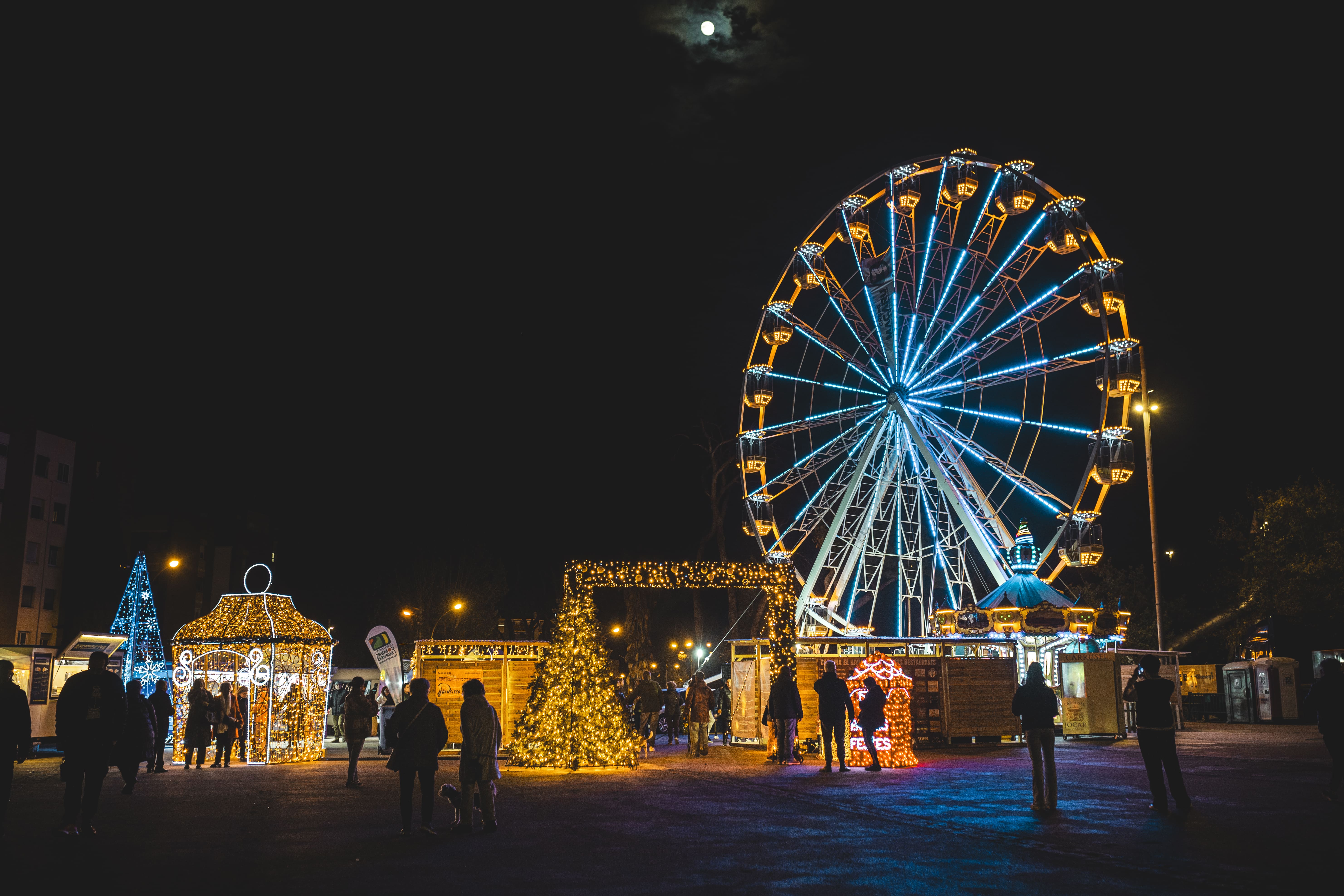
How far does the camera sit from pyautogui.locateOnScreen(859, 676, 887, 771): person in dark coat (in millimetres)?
17609

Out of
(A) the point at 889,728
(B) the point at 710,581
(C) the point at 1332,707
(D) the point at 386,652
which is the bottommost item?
(A) the point at 889,728

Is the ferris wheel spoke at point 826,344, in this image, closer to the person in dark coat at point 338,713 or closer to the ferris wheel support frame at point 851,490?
the ferris wheel support frame at point 851,490

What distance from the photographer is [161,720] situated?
2028 cm

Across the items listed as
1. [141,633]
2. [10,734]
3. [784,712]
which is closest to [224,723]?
[141,633]

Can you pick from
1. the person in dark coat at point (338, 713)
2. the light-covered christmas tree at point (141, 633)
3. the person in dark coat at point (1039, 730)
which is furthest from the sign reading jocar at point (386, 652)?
the person in dark coat at point (1039, 730)

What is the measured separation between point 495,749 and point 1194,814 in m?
7.07

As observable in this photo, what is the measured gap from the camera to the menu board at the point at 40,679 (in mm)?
26531

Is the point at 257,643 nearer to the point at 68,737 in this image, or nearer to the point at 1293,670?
the point at 68,737

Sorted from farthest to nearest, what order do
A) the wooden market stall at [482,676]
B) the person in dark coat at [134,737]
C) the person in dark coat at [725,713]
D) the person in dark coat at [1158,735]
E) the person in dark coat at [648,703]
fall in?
the person in dark coat at [725,713], the person in dark coat at [648,703], the wooden market stall at [482,676], the person in dark coat at [134,737], the person in dark coat at [1158,735]

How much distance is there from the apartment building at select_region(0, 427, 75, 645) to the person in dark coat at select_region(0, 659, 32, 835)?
165 feet

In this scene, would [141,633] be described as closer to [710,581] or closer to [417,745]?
[710,581]

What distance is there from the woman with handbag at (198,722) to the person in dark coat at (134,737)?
13.4 feet

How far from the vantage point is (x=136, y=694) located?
635 inches

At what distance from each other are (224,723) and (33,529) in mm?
44686
